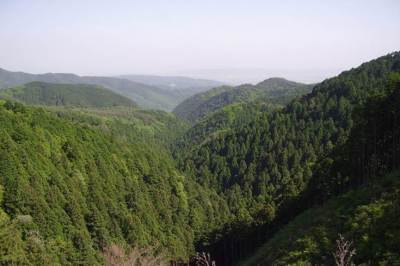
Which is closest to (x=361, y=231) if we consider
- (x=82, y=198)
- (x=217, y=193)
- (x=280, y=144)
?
(x=82, y=198)

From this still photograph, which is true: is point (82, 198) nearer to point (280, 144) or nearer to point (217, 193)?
point (217, 193)

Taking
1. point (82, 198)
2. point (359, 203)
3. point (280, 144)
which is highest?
point (359, 203)

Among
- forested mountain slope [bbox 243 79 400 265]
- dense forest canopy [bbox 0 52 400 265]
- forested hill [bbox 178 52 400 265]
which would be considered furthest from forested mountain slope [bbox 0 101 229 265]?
forested mountain slope [bbox 243 79 400 265]

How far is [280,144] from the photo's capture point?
13775 cm

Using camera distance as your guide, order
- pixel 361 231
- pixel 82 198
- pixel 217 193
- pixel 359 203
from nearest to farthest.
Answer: pixel 361 231, pixel 359 203, pixel 82 198, pixel 217 193

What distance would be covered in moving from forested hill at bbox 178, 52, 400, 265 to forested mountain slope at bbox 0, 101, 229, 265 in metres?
14.5

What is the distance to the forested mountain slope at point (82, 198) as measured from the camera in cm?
5638

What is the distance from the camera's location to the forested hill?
395ft

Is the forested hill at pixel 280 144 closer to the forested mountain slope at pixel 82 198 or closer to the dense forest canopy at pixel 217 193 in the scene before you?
the dense forest canopy at pixel 217 193

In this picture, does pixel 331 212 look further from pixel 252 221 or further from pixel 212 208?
pixel 212 208

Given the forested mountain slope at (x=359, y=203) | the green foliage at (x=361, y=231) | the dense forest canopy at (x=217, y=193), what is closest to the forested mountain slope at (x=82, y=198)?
the dense forest canopy at (x=217, y=193)

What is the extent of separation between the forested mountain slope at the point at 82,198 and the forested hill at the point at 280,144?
14.5m

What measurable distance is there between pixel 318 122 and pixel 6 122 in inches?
4107

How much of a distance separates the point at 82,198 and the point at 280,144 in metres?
83.6
